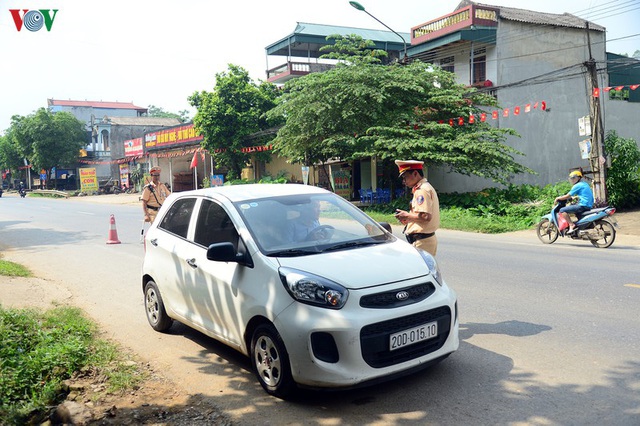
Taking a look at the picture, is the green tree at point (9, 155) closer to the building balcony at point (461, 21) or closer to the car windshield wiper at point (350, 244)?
the building balcony at point (461, 21)

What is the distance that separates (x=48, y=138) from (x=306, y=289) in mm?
64013

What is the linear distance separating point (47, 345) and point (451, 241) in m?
10.3

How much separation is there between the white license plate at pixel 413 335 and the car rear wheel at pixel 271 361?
0.76 metres

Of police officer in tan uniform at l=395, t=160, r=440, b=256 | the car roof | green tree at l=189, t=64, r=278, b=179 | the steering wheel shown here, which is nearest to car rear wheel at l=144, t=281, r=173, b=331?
the car roof

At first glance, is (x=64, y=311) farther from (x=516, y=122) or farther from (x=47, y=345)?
(x=516, y=122)

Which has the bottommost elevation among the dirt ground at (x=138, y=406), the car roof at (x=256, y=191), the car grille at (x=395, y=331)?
the dirt ground at (x=138, y=406)

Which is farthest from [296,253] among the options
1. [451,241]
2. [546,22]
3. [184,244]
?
[546,22]

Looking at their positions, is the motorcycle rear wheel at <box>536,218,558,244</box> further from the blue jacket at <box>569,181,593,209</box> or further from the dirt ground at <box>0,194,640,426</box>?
the dirt ground at <box>0,194,640,426</box>

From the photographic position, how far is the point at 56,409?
3.79 metres

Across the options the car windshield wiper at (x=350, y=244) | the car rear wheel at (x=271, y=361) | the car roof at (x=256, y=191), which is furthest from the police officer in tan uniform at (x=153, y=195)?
the car rear wheel at (x=271, y=361)

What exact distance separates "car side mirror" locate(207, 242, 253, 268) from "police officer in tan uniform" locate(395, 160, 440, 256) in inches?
68.5

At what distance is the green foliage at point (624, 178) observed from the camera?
18.9m

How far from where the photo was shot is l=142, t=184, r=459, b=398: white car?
3.71 meters

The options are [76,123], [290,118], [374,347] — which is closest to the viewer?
[374,347]
